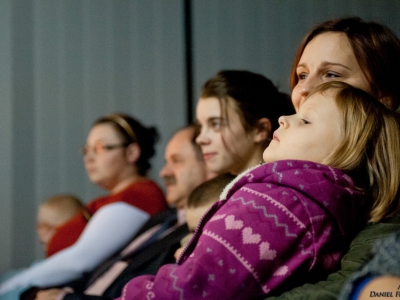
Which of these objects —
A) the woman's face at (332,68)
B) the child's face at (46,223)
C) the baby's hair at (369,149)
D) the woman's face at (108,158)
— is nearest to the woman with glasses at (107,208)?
the woman's face at (108,158)

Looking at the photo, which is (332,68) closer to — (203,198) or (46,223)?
(203,198)

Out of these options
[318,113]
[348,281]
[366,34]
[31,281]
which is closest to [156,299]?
[348,281]

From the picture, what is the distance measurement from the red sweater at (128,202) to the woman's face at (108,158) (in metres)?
0.14

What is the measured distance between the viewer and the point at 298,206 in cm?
89

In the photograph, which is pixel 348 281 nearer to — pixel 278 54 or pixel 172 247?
pixel 172 247

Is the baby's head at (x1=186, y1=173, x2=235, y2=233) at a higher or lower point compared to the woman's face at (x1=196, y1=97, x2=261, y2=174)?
lower

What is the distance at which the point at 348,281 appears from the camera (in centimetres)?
80

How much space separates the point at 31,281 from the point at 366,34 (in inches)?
47.9

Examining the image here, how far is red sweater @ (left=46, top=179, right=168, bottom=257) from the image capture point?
6.79 ft

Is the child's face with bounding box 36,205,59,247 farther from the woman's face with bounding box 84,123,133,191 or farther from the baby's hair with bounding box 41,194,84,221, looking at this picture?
the woman's face with bounding box 84,123,133,191

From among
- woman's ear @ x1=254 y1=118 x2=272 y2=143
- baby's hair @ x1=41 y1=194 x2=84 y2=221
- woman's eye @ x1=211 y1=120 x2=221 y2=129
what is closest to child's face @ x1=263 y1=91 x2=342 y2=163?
woman's ear @ x1=254 y1=118 x2=272 y2=143

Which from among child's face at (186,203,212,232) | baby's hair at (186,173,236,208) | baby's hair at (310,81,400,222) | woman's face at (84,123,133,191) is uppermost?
baby's hair at (310,81,400,222)

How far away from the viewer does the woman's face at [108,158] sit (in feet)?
7.67

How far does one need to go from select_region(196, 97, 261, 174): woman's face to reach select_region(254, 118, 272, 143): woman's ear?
2 centimetres
